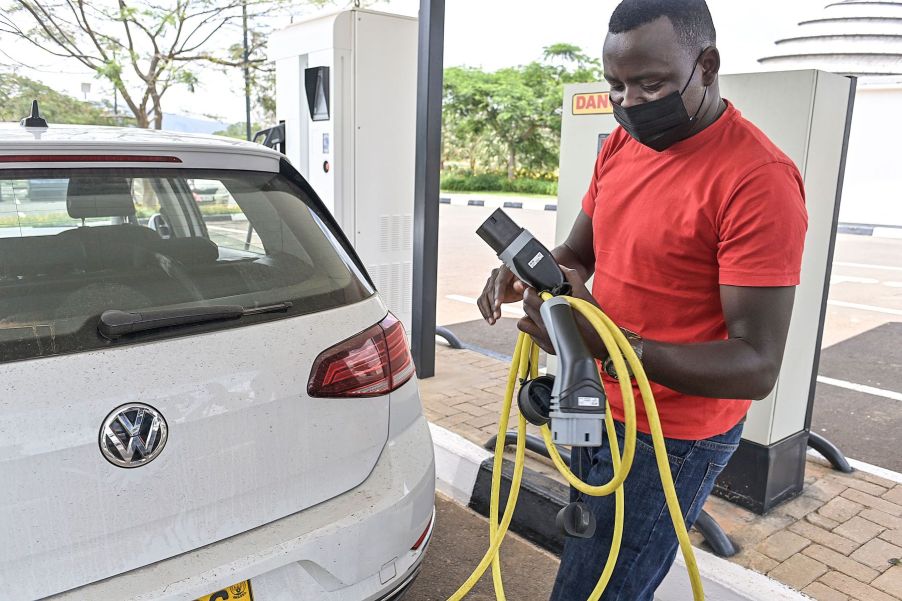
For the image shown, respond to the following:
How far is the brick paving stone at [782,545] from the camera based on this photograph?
9.71 ft

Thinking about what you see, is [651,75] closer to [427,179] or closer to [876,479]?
[876,479]

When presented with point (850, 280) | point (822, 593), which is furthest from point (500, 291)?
point (850, 280)

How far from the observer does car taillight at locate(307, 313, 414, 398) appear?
6.23 feet

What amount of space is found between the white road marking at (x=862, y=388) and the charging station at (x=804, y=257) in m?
2.36

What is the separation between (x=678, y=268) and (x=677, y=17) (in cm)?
49

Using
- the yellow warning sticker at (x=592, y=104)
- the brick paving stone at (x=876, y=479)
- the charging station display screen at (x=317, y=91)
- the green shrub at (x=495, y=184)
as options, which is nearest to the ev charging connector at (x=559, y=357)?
the yellow warning sticker at (x=592, y=104)

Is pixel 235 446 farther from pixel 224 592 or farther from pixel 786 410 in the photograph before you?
pixel 786 410

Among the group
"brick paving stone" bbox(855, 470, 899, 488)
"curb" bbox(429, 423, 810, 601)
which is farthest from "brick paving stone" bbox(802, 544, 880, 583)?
"brick paving stone" bbox(855, 470, 899, 488)

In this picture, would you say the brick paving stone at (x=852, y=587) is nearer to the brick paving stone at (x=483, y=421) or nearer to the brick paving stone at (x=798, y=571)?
the brick paving stone at (x=798, y=571)

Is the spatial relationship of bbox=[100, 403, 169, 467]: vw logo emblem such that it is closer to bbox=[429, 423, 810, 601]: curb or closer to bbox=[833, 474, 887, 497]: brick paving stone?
bbox=[429, 423, 810, 601]: curb

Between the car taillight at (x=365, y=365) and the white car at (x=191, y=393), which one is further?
the car taillight at (x=365, y=365)

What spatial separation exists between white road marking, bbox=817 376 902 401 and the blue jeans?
4388 millimetres

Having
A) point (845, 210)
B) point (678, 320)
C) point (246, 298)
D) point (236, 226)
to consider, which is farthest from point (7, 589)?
point (845, 210)

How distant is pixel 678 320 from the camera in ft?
5.19
